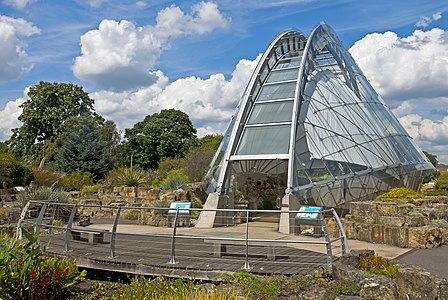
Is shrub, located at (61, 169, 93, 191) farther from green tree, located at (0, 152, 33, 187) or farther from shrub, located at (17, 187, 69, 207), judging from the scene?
shrub, located at (17, 187, 69, 207)

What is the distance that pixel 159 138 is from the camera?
2281 inches

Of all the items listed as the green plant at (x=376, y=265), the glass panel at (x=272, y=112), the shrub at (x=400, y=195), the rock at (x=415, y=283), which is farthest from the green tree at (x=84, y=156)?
the rock at (x=415, y=283)

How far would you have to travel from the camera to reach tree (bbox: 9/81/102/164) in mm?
49000

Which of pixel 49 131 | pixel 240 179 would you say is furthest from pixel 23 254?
pixel 49 131

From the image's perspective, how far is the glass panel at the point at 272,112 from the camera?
19.8 meters

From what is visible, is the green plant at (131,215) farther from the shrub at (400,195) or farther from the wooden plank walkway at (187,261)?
the shrub at (400,195)

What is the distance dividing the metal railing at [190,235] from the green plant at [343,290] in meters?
1.20

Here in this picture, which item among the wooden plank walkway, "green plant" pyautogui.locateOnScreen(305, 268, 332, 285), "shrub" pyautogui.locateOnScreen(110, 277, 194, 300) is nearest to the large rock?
"green plant" pyautogui.locateOnScreen(305, 268, 332, 285)

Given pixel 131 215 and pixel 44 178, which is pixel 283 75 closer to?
pixel 131 215

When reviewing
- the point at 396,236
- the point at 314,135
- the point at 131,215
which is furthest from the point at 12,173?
the point at 396,236

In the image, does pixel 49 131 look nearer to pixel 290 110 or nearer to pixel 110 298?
pixel 290 110

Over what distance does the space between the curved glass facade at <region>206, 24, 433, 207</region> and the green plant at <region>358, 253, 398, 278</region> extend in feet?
27.1

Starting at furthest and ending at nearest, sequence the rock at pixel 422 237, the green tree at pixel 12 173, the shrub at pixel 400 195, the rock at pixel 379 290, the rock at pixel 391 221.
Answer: the green tree at pixel 12 173
the shrub at pixel 400 195
the rock at pixel 391 221
the rock at pixel 422 237
the rock at pixel 379 290

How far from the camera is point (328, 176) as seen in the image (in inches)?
721
